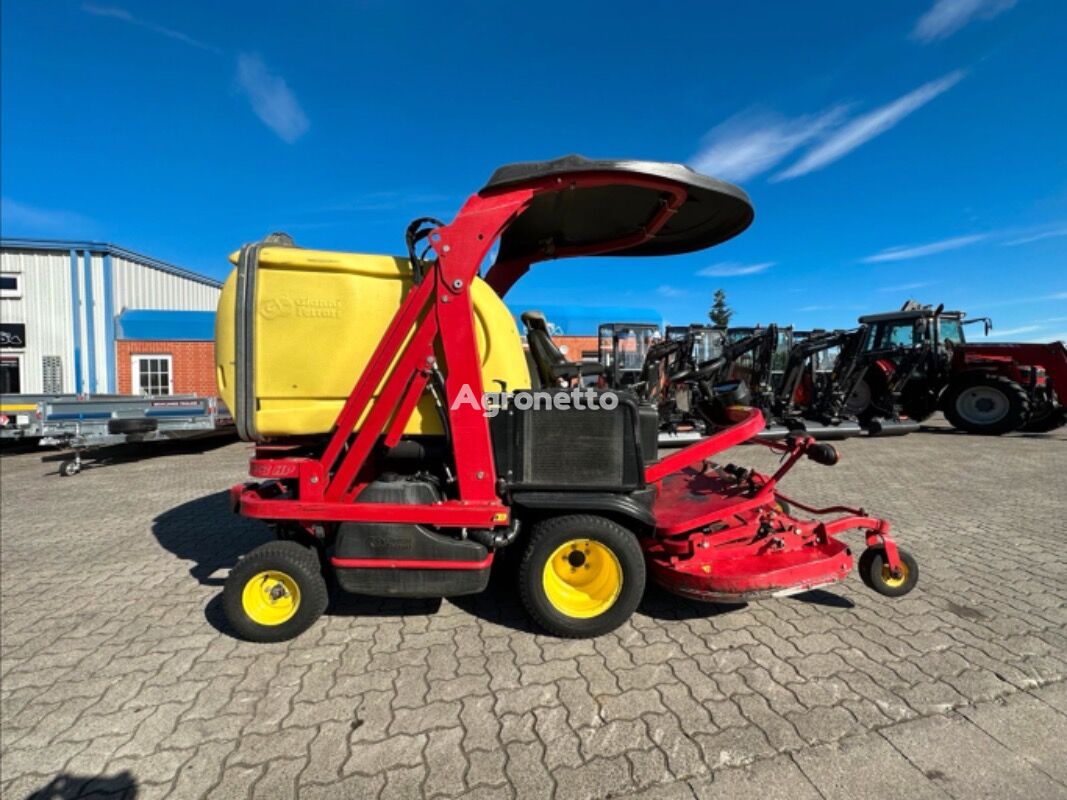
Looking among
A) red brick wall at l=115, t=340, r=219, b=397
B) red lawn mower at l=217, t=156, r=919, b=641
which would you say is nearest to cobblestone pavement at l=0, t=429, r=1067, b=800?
red lawn mower at l=217, t=156, r=919, b=641

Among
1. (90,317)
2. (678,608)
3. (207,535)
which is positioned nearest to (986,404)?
(678,608)

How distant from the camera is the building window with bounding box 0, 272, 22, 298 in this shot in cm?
1423

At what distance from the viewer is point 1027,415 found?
10.0 metres

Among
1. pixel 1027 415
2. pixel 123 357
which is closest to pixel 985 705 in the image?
pixel 1027 415

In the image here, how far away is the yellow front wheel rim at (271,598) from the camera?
9.13 feet

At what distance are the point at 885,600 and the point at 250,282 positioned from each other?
428cm

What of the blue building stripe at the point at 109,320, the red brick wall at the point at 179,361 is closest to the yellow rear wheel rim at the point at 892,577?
the red brick wall at the point at 179,361

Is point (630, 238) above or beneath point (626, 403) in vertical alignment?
above

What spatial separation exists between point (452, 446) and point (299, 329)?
1.09 metres

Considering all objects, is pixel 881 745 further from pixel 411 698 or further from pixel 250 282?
pixel 250 282

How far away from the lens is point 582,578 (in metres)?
2.84

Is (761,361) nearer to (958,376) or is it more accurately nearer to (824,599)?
(958,376)

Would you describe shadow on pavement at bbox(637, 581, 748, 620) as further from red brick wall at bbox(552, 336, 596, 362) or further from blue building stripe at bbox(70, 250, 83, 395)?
blue building stripe at bbox(70, 250, 83, 395)

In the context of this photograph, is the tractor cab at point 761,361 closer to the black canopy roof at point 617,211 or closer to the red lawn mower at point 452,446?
the black canopy roof at point 617,211
